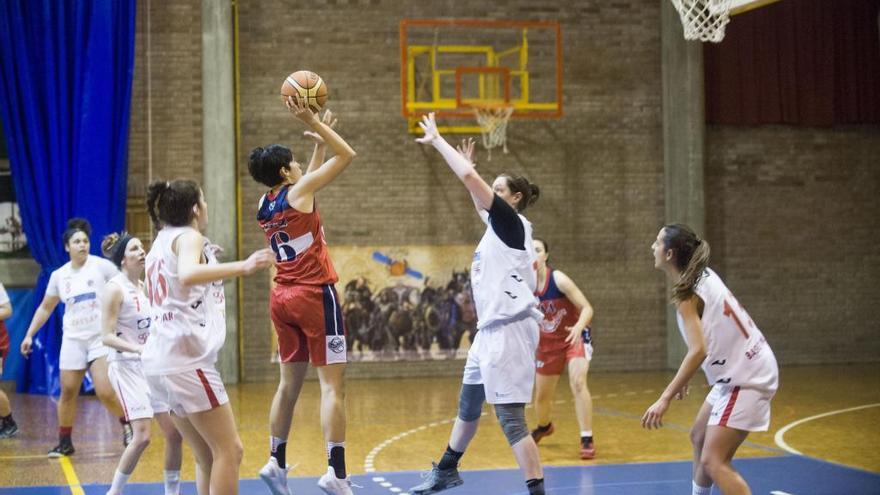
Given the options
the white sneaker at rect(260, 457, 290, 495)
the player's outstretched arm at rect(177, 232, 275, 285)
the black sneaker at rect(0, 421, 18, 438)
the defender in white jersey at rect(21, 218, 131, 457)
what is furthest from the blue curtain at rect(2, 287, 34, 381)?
the player's outstretched arm at rect(177, 232, 275, 285)

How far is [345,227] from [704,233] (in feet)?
17.2

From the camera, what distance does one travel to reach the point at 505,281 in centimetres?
612

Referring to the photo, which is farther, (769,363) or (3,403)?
(3,403)

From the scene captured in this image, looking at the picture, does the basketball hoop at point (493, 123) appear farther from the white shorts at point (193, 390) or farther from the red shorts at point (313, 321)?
the white shorts at point (193, 390)

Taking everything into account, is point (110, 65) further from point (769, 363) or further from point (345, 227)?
point (769, 363)

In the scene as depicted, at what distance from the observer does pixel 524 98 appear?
13.9m

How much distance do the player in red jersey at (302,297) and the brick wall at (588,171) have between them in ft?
28.1

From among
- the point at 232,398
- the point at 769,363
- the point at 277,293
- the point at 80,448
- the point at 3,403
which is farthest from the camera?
the point at 232,398

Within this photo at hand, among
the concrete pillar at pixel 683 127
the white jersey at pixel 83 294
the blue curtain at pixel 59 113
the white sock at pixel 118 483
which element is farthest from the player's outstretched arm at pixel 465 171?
the concrete pillar at pixel 683 127

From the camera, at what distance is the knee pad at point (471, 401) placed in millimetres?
6418

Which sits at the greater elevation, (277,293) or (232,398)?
→ (277,293)

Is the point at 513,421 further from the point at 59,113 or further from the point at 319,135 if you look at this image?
the point at 59,113

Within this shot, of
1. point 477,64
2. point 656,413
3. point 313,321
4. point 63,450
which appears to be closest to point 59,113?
point 477,64

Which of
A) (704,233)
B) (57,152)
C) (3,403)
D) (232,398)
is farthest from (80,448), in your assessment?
(704,233)
